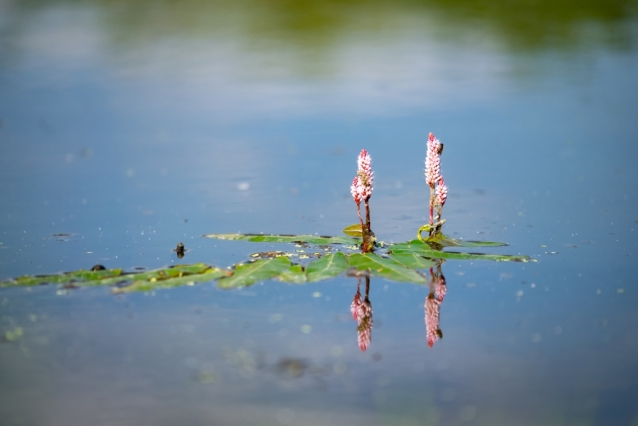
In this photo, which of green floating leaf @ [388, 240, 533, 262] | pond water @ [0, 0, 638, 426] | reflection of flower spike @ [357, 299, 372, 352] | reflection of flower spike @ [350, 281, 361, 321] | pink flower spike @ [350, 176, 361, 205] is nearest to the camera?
pond water @ [0, 0, 638, 426]

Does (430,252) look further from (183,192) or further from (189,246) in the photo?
(183,192)

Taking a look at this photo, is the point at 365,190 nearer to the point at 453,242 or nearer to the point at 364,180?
the point at 364,180

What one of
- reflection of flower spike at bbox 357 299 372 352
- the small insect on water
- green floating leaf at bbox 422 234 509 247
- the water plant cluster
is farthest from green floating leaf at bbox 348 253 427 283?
the small insect on water

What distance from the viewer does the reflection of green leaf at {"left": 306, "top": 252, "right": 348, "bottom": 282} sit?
2.85 metres

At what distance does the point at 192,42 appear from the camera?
8.39 metres

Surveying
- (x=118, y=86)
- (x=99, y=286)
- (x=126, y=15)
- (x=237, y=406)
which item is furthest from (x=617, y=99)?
(x=126, y=15)

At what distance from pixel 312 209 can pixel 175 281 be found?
1.20 meters

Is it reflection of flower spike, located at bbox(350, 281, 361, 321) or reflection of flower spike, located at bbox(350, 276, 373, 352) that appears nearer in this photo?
reflection of flower spike, located at bbox(350, 276, 373, 352)

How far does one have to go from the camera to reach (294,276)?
283 cm

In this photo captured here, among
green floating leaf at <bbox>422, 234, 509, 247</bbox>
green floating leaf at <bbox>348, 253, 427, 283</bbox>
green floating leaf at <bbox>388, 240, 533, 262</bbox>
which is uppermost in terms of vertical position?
green floating leaf at <bbox>422, 234, 509, 247</bbox>

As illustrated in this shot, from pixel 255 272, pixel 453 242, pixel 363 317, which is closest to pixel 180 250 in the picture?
pixel 255 272

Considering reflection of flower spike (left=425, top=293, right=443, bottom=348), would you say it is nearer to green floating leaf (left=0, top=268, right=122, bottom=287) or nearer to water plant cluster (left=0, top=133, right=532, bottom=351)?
water plant cluster (left=0, top=133, right=532, bottom=351)

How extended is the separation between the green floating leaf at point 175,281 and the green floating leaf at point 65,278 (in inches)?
4.7

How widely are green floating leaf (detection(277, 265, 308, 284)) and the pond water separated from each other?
6 centimetres
